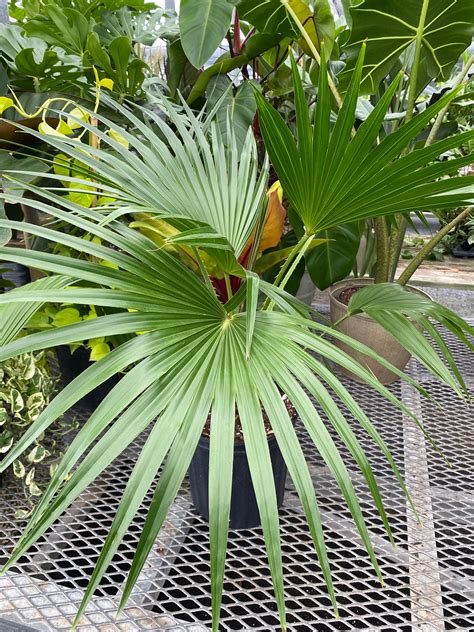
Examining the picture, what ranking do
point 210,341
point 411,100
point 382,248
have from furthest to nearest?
point 382,248 → point 411,100 → point 210,341

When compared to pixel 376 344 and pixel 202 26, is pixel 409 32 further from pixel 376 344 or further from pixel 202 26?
pixel 376 344

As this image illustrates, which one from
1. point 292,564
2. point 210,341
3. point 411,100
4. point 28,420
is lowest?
point 292,564

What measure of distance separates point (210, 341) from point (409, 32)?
2.92ft

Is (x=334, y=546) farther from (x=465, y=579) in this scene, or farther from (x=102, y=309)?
(x=102, y=309)

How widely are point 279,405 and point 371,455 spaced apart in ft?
1.68

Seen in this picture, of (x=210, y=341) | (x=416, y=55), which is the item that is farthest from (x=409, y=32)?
(x=210, y=341)

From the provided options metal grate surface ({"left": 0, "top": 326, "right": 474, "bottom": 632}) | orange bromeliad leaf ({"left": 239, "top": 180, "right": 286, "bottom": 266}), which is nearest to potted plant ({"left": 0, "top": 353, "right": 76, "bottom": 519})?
metal grate surface ({"left": 0, "top": 326, "right": 474, "bottom": 632})

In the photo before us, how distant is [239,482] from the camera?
2.55 feet

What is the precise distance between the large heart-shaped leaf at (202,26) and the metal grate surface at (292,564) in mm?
768

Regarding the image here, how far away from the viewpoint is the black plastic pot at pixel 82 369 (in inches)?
39.7

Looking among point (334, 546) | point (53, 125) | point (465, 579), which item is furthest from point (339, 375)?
point (53, 125)

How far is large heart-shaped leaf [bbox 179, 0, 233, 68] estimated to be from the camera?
1010 mm

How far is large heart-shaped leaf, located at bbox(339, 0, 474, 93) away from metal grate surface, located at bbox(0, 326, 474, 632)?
31.1 inches

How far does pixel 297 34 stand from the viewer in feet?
3.92
